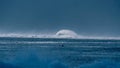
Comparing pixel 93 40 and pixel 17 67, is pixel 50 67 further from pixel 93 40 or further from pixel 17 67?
pixel 93 40

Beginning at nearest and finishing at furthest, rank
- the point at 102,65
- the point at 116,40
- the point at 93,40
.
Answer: the point at 102,65 → the point at 116,40 → the point at 93,40

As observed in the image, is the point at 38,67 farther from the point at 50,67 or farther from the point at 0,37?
the point at 0,37

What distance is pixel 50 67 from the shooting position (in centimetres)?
2605

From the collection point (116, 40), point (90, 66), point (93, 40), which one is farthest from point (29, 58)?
point (93, 40)

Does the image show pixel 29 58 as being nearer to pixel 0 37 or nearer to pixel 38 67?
pixel 38 67

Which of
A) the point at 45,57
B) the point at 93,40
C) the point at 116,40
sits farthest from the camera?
the point at 93,40

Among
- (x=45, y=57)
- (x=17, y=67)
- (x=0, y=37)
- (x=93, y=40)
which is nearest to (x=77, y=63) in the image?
(x=45, y=57)

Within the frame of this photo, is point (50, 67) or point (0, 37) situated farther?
point (0, 37)

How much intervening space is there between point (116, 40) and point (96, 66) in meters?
34.1

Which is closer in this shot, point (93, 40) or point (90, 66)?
point (90, 66)

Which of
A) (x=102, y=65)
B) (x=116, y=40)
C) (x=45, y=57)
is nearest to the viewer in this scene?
(x=102, y=65)

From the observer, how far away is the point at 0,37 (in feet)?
224

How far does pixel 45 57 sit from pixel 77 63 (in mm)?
2144

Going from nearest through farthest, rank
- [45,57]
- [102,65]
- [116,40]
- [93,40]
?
[102,65], [45,57], [116,40], [93,40]
